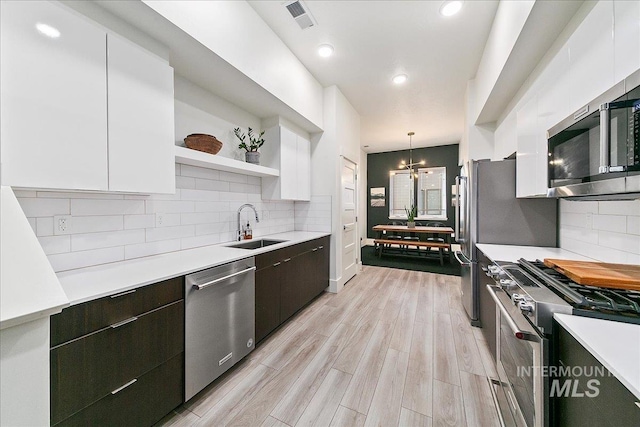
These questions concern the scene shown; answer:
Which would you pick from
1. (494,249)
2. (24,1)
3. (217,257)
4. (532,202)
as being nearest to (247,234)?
(217,257)

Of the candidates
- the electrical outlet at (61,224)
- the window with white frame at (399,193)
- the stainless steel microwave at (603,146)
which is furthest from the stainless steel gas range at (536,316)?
the window with white frame at (399,193)

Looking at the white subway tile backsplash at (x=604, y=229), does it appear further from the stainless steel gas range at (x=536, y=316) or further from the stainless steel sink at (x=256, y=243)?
the stainless steel sink at (x=256, y=243)

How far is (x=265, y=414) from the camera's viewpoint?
4.63 feet

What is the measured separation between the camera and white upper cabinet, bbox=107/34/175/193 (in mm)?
1337

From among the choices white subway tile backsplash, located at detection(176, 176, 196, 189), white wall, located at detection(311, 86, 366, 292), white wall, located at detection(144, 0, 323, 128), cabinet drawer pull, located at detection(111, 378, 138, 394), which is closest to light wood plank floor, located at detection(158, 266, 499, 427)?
cabinet drawer pull, located at detection(111, 378, 138, 394)

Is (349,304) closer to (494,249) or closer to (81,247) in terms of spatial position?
(494,249)

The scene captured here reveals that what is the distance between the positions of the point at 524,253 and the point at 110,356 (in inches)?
108

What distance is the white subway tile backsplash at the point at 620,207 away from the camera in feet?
4.16

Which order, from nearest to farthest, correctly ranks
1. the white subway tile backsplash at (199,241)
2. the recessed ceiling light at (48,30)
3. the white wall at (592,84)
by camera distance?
the white wall at (592,84)
the recessed ceiling light at (48,30)
the white subway tile backsplash at (199,241)

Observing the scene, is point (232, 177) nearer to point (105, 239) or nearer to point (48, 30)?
point (105, 239)

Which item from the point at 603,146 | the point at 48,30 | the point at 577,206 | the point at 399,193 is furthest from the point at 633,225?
the point at 399,193

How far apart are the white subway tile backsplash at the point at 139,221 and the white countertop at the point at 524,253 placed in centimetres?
259

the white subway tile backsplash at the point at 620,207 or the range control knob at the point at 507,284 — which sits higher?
the white subway tile backsplash at the point at 620,207

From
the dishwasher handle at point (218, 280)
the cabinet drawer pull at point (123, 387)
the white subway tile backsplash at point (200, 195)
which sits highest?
the white subway tile backsplash at point (200, 195)
